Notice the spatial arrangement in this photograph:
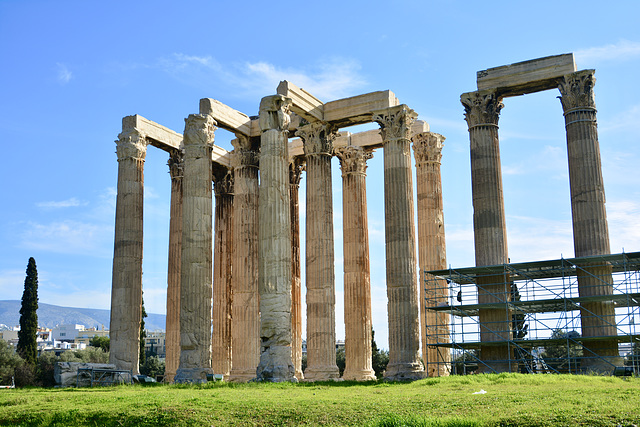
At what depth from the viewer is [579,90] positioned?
41.8 meters

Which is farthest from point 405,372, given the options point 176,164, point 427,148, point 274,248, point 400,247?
point 176,164

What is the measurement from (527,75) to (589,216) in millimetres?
9268

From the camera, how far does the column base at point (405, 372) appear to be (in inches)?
1624

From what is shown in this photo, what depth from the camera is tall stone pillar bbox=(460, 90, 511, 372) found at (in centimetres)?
4138

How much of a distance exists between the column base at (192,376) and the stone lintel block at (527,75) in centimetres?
2354

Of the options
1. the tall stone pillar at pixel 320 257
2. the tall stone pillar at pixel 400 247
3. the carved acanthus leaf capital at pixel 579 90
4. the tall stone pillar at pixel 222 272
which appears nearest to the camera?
the carved acanthus leaf capital at pixel 579 90

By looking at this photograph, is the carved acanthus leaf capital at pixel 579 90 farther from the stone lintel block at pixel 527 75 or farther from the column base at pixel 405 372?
the column base at pixel 405 372

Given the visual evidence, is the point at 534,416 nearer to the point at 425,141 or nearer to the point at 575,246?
the point at 575,246

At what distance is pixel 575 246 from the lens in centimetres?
4053

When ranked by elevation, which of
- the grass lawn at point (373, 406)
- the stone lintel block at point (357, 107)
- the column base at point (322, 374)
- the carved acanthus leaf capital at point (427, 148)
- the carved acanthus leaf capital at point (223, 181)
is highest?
the stone lintel block at point (357, 107)

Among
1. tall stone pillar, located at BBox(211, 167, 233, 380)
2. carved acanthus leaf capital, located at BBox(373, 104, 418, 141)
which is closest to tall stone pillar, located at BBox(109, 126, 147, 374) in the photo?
tall stone pillar, located at BBox(211, 167, 233, 380)

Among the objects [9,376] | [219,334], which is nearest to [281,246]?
[219,334]

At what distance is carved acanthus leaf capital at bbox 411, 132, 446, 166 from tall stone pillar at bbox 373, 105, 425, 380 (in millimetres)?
6443

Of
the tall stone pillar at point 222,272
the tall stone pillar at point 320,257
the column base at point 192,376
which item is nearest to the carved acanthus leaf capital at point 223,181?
the tall stone pillar at point 222,272
